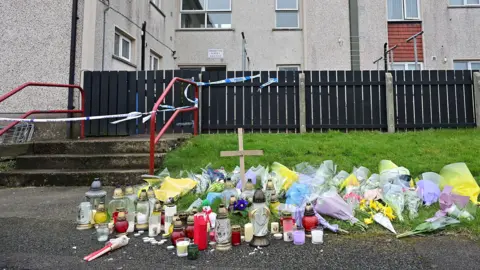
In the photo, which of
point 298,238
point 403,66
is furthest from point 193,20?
point 298,238

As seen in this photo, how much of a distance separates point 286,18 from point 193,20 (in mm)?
3870

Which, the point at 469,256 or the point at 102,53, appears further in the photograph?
the point at 102,53

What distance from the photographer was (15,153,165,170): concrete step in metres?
5.24

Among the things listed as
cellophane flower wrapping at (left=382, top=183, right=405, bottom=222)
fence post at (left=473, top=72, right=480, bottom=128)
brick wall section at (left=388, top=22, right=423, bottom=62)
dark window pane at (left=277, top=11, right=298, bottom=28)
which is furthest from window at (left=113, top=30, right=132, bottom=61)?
brick wall section at (left=388, top=22, right=423, bottom=62)

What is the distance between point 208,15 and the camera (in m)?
13.5

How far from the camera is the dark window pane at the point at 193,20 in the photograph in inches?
533

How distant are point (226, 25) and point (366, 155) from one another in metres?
9.83

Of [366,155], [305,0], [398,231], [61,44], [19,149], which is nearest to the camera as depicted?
[398,231]

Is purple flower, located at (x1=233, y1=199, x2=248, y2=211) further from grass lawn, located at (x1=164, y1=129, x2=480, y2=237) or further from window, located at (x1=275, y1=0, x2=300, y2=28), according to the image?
window, located at (x1=275, y1=0, x2=300, y2=28)

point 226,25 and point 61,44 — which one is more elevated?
point 226,25

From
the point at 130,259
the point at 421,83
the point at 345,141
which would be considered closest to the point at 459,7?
the point at 421,83

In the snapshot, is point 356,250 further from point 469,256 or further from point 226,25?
point 226,25

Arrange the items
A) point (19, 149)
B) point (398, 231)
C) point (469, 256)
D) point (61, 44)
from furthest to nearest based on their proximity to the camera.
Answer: point (61, 44), point (19, 149), point (398, 231), point (469, 256)

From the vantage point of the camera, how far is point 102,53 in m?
7.73
